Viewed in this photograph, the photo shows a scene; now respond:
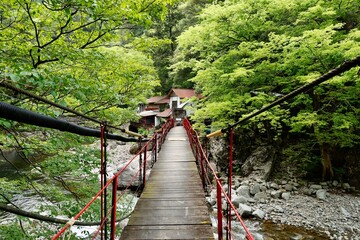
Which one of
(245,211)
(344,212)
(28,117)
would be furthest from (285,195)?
(28,117)

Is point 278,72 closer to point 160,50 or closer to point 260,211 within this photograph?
point 260,211

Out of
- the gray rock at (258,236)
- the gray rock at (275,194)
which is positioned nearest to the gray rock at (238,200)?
the gray rock at (275,194)

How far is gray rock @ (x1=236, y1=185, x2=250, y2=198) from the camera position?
946cm

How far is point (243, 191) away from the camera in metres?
9.55

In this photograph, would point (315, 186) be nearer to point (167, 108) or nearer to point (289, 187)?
point (289, 187)

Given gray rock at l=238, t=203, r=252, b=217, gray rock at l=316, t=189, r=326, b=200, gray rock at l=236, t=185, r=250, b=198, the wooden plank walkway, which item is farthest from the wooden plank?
gray rock at l=316, t=189, r=326, b=200

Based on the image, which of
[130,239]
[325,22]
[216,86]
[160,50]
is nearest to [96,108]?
[130,239]

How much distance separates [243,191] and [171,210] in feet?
22.5

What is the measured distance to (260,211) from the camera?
7.84 meters

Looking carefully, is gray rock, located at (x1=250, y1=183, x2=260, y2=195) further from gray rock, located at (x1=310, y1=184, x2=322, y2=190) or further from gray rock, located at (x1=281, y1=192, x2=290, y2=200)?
gray rock, located at (x1=310, y1=184, x2=322, y2=190)

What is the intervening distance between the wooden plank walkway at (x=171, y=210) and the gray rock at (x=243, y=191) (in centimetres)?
474

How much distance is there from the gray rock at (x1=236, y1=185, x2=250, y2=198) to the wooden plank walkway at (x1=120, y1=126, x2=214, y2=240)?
4736 millimetres

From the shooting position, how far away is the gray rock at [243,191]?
9461 mm

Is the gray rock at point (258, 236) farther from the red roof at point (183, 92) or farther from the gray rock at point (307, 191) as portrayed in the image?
the red roof at point (183, 92)
